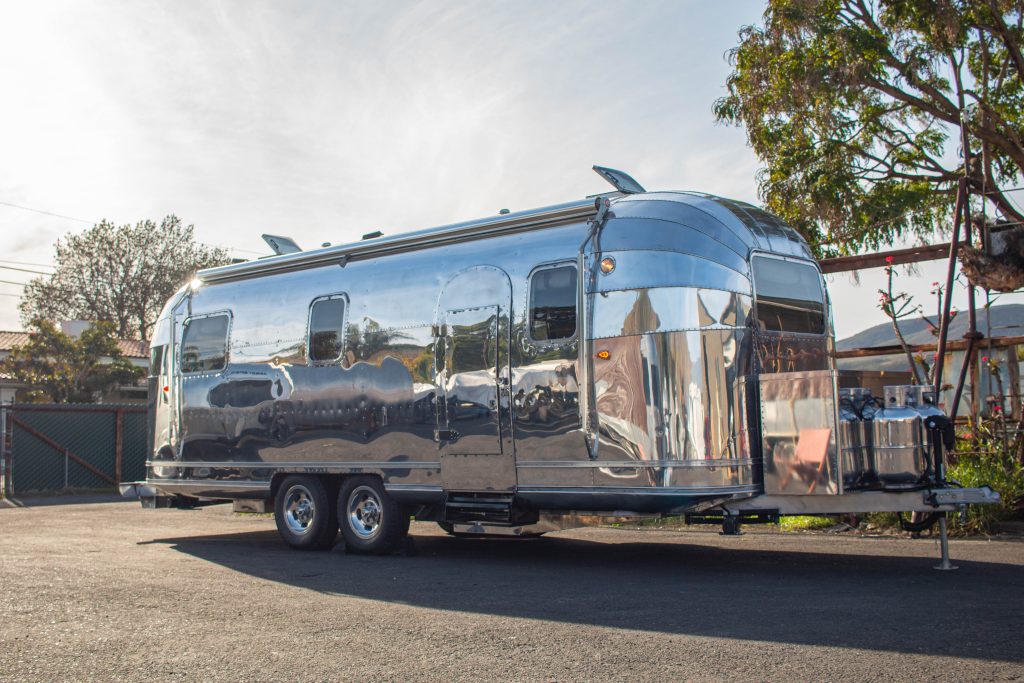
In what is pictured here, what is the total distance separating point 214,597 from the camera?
8.23 m

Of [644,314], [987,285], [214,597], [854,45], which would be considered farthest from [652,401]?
[854,45]

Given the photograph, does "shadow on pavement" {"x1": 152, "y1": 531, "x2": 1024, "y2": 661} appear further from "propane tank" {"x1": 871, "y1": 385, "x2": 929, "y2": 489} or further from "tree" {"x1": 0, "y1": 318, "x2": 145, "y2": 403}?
"tree" {"x1": 0, "y1": 318, "x2": 145, "y2": 403}

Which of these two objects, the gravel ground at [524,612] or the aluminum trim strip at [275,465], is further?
the aluminum trim strip at [275,465]

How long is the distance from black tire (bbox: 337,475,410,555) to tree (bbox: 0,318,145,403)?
30.1m

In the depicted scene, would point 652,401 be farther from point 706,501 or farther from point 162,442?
point 162,442

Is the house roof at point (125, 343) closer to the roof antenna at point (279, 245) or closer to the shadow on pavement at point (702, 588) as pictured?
the roof antenna at point (279, 245)

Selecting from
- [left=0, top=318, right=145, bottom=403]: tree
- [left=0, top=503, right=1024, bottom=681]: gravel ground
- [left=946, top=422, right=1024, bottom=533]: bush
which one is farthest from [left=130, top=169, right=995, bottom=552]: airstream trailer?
[left=0, top=318, right=145, bottom=403]: tree

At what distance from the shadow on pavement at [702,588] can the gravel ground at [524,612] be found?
3 cm

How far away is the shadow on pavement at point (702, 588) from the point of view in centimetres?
654

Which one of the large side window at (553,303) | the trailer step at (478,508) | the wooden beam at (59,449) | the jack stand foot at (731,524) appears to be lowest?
the jack stand foot at (731,524)

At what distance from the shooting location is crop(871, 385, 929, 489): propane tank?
8.53 metres

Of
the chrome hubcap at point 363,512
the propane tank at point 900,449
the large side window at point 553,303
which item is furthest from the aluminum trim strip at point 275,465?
the propane tank at point 900,449

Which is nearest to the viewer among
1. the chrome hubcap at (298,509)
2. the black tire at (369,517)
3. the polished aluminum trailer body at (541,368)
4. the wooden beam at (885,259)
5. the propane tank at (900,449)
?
the propane tank at (900,449)

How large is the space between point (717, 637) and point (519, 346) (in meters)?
3.85
